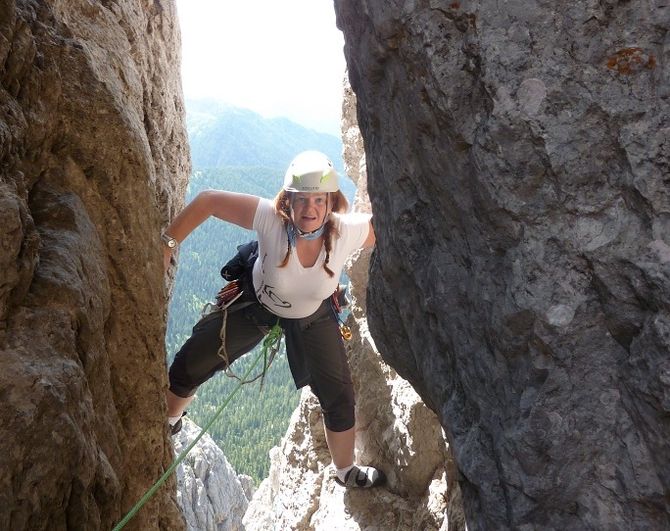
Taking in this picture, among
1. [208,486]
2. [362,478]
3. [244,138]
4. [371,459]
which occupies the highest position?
[362,478]

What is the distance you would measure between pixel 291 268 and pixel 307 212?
1.35 ft

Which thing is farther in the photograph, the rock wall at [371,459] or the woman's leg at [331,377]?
the rock wall at [371,459]

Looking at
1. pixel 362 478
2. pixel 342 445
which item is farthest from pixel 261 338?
pixel 362 478

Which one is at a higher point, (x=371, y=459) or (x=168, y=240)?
(x=168, y=240)

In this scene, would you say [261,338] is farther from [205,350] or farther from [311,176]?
[311,176]

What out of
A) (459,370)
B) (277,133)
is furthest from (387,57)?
(277,133)

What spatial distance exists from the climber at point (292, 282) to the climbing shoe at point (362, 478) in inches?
25.8

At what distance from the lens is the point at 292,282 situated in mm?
4418

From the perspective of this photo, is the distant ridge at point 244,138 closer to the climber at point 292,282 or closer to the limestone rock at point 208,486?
the limestone rock at point 208,486

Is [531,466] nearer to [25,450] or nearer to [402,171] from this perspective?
[402,171]

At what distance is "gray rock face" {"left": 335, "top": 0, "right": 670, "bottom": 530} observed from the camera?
1891 millimetres

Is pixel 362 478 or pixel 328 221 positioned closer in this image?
pixel 328 221

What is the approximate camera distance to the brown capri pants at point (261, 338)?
4.79 m

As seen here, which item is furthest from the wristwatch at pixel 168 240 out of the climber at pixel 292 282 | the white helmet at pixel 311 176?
the white helmet at pixel 311 176
